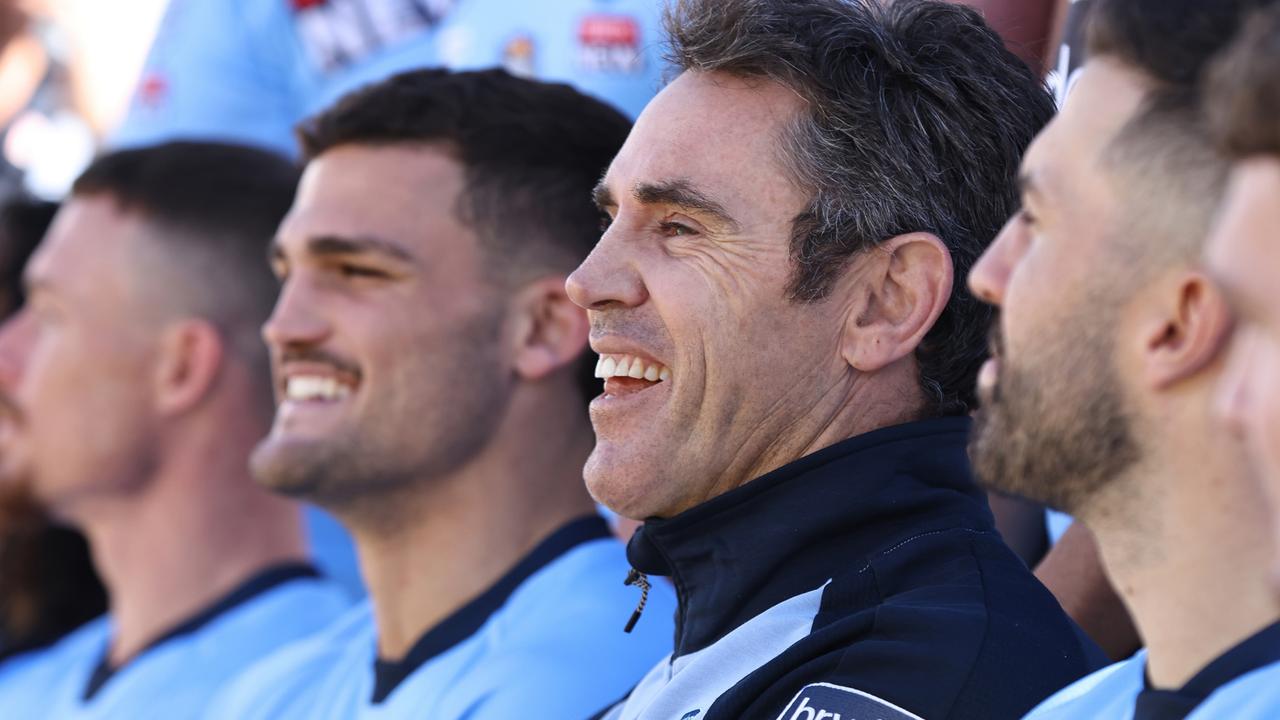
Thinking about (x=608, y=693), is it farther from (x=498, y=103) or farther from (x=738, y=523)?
(x=498, y=103)

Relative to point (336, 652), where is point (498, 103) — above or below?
above

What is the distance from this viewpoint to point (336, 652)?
3.81m

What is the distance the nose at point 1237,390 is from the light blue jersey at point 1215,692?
19 cm

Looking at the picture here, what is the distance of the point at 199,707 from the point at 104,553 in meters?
0.57

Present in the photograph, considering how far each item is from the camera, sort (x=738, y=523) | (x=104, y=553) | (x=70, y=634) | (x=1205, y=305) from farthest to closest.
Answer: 1. (x=70, y=634)
2. (x=104, y=553)
3. (x=738, y=523)
4. (x=1205, y=305)

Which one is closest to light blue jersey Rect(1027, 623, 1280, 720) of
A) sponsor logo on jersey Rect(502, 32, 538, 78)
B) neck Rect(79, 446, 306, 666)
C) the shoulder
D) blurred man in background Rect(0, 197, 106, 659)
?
the shoulder

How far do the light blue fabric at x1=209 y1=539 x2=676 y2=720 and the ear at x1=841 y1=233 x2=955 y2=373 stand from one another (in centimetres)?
87

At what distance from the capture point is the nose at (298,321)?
3430 mm

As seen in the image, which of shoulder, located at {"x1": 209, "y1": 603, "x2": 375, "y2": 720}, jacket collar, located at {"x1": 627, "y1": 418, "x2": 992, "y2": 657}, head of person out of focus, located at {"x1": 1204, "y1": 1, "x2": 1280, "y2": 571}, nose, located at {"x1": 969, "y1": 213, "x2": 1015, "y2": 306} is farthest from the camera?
shoulder, located at {"x1": 209, "y1": 603, "x2": 375, "y2": 720}

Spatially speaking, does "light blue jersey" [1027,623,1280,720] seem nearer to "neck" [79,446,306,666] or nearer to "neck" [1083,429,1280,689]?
"neck" [1083,429,1280,689]

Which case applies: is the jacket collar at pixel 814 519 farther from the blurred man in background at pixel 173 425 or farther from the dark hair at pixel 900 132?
the blurred man in background at pixel 173 425

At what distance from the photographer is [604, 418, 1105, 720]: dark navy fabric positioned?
201 centimetres

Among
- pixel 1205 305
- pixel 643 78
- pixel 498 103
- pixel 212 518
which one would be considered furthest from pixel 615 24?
pixel 1205 305

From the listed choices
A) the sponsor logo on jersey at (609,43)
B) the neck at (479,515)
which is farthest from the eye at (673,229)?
the sponsor logo on jersey at (609,43)
